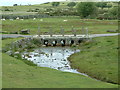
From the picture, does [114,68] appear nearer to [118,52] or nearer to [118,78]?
[118,78]

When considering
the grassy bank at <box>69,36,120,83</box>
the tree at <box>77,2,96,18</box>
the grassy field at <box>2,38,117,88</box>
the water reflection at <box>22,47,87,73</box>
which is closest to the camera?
the grassy field at <box>2,38,117,88</box>

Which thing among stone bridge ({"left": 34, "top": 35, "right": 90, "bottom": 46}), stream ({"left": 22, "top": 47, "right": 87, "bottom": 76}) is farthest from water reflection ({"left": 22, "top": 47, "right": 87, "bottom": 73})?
stone bridge ({"left": 34, "top": 35, "right": 90, "bottom": 46})

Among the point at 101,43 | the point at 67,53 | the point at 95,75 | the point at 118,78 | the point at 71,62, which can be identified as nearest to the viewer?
the point at 118,78

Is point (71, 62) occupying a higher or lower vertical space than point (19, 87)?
lower

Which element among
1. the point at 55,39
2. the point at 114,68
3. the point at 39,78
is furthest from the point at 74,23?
the point at 39,78

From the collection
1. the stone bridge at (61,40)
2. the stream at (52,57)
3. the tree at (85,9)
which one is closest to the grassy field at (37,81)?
the stream at (52,57)

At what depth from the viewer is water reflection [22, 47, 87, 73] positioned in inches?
2067

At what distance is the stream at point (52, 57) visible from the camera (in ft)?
172

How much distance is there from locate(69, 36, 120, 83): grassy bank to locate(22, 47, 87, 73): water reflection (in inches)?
68.2

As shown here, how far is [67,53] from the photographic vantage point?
220ft

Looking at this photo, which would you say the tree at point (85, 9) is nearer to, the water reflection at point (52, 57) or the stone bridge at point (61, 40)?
the stone bridge at point (61, 40)

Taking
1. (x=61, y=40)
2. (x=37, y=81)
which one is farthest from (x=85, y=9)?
(x=37, y=81)

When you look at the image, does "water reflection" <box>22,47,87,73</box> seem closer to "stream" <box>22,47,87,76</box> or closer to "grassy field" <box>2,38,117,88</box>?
"stream" <box>22,47,87,76</box>

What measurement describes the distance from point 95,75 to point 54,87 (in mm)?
13544
